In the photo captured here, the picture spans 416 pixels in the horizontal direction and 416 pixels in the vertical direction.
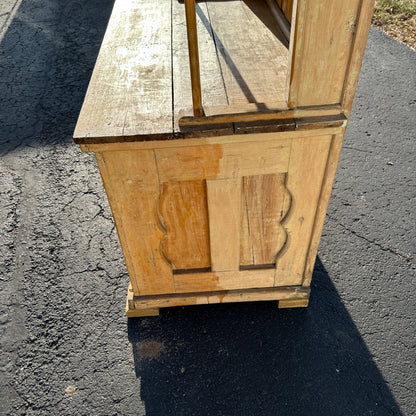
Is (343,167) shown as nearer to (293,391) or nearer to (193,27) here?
(293,391)

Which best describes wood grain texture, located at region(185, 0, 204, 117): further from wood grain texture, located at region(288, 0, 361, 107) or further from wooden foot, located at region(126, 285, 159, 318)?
wooden foot, located at region(126, 285, 159, 318)

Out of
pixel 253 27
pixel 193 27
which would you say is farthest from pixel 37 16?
pixel 193 27

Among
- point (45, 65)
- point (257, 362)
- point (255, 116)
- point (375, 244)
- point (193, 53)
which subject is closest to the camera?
point (193, 53)

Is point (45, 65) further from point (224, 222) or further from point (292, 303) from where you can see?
point (292, 303)

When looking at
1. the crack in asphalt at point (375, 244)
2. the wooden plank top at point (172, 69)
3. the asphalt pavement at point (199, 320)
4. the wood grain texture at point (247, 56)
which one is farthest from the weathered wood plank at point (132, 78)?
the crack in asphalt at point (375, 244)

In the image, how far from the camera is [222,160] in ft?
4.58

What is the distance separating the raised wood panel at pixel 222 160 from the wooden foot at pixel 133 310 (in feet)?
2.37

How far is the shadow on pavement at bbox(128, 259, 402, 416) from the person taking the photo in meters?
1.67

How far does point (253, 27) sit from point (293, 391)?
1612 mm

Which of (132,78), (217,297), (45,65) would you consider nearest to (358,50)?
(132,78)

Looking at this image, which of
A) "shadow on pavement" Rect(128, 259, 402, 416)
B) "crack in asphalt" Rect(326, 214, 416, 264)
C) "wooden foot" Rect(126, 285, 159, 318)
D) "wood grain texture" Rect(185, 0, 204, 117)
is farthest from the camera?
"crack in asphalt" Rect(326, 214, 416, 264)

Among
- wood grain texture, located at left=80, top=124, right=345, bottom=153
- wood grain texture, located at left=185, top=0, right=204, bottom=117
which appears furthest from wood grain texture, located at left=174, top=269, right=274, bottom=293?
wood grain texture, located at left=185, top=0, right=204, bottom=117

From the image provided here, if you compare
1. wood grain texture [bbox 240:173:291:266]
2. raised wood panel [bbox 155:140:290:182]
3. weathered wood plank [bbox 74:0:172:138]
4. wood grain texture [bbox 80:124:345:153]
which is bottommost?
wood grain texture [bbox 240:173:291:266]

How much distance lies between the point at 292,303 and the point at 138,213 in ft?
2.98
